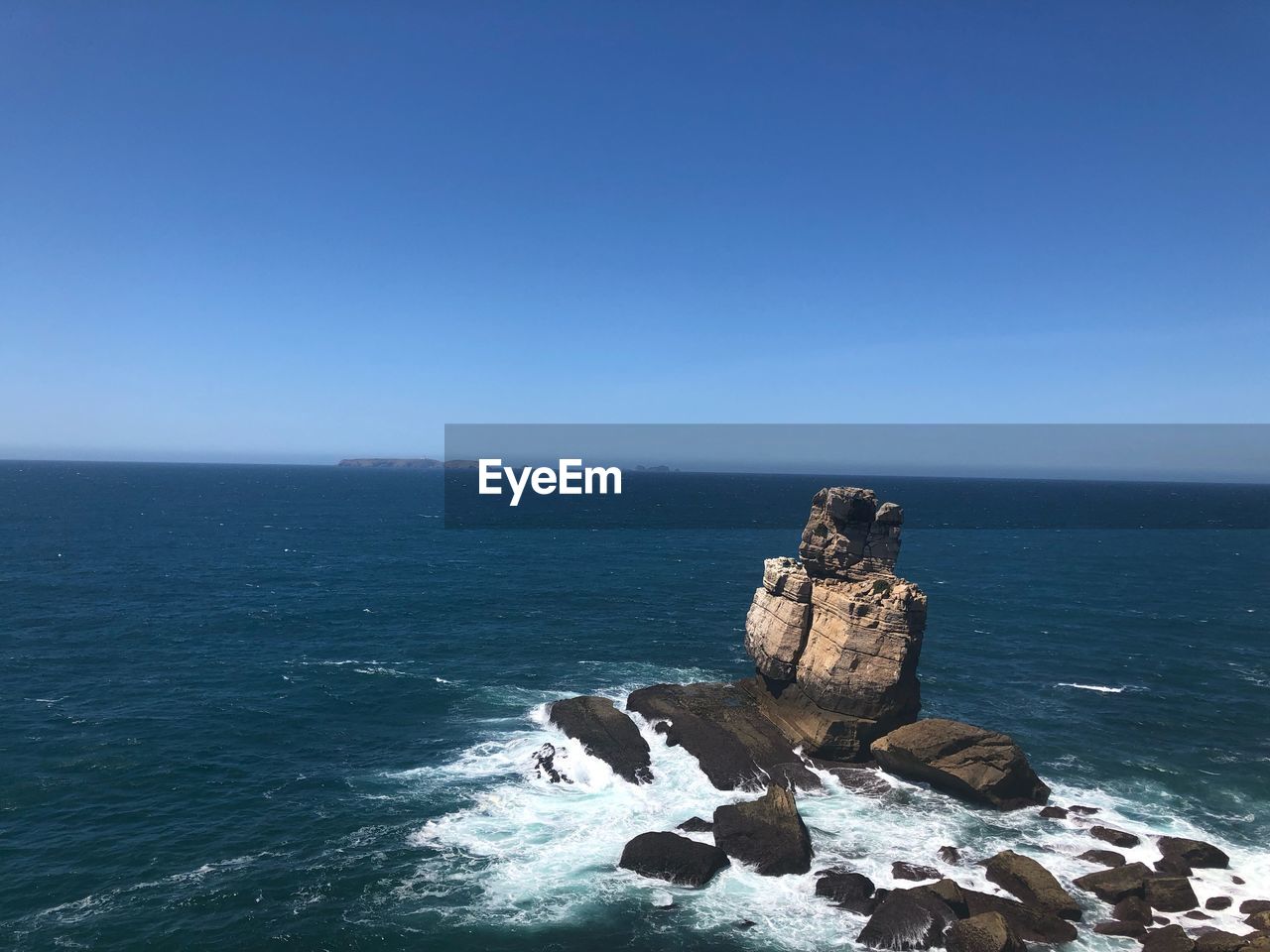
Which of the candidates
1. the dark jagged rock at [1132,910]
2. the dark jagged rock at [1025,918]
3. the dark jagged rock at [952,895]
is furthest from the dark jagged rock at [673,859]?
the dark jagged rock at [1132,910]

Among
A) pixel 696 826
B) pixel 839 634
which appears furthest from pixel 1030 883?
pixel 839 634

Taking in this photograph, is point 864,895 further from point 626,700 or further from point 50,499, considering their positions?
point 50,499

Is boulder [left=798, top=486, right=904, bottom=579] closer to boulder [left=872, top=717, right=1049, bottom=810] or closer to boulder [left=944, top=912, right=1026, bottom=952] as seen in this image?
boulder [left=872, top=717, right=1049, bottom=810]

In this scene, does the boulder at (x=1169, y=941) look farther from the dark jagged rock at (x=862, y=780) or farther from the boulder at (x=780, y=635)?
the boulder at (x=780, y=635)

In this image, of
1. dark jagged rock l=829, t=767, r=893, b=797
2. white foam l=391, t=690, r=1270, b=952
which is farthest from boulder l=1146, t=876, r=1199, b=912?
dark jagged rock l=829, t=767, r=893, b=797

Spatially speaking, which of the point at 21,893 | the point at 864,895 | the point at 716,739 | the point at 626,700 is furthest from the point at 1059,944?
the point at 21,893
